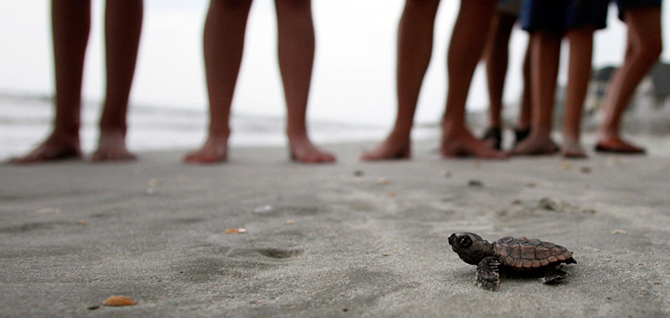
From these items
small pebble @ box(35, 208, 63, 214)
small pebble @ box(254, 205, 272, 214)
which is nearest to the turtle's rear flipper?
small pebble @ box(254, 205, 272, 214)

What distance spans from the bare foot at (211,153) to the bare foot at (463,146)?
1.90 meters

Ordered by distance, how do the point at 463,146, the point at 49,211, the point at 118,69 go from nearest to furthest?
the point at 49,211
the point at 118,69
the point at 463,146

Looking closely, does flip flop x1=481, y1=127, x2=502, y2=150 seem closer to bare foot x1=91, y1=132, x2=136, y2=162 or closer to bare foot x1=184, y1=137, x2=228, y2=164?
bare foot x1=184, y1=137, x2=228, y2=164

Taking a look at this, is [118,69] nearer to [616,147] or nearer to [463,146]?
[463,146]

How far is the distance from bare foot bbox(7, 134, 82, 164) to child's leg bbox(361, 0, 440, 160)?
2501mm

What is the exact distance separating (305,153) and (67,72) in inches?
84.0

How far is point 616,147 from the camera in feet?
14.9

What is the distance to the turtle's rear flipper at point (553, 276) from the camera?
1078 mm

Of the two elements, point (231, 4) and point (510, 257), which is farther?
point (231, 4)

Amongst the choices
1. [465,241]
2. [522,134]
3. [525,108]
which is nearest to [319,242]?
[465,241]

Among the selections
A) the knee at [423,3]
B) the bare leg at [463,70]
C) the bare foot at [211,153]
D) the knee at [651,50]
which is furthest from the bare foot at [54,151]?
the knee at [651,50]

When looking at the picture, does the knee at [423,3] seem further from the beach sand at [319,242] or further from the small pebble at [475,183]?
the small pebble at [475,183]

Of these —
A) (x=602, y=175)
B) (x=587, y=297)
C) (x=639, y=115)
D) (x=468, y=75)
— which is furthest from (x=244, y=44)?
(x=639, y=115)

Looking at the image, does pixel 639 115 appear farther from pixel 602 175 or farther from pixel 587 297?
pixel 587 297
